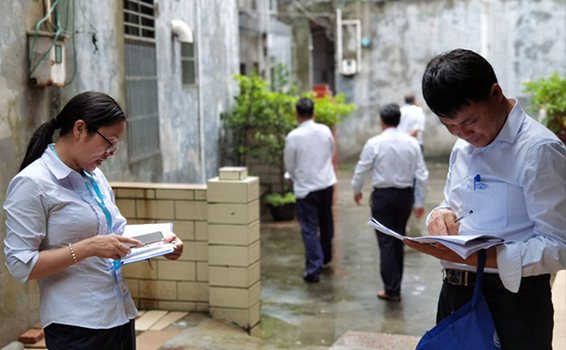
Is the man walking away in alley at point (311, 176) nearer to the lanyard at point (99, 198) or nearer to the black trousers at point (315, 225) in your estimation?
the black trousers at point (315, 225)

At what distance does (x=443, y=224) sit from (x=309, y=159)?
4.37 metres

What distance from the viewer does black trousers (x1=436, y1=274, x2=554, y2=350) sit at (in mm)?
2189

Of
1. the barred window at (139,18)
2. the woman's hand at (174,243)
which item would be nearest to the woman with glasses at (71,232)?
the woman's hand at (174,243)

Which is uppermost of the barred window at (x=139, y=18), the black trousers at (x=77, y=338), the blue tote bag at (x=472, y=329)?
the barred window at (x=139, y=18)

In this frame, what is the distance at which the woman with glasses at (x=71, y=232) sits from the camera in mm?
2299

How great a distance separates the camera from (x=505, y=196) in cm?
217

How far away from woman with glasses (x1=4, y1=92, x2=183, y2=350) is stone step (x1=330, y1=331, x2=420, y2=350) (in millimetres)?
2236

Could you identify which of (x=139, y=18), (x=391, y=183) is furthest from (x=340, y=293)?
(x=139, y=18)

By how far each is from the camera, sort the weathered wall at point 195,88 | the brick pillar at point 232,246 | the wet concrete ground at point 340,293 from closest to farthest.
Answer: the brick pillar at point 232,246, the wet concrete ground at point 340,293, the weathered wall at point 195,88

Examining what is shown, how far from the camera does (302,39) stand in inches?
584

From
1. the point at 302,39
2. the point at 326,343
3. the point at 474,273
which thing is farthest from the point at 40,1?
the point at 302,39

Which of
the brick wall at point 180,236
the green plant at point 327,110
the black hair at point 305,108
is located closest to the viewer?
the brick wall at point 180,236

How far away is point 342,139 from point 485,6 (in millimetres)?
3964

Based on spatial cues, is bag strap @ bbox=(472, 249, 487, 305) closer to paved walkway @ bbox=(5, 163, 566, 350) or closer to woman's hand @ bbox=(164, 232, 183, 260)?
woman's hand @ bbox=(164, 232, 183, 260)
